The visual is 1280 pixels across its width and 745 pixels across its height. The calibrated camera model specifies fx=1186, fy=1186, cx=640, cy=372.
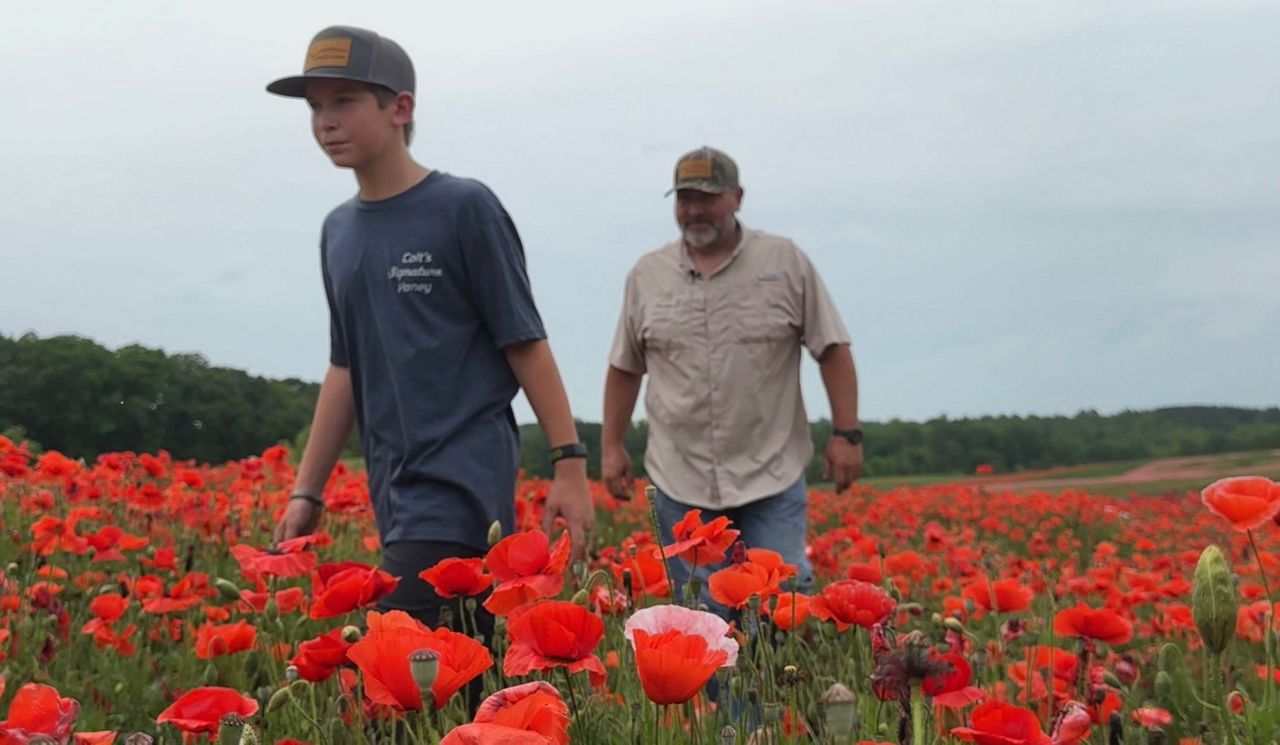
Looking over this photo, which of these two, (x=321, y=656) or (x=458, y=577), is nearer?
(x=321, y=656)

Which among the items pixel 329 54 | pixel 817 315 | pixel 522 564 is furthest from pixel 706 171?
pixel 522 564

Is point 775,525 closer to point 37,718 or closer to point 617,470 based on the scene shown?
point 617,470

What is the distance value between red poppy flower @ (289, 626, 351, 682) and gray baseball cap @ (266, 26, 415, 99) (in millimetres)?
1653

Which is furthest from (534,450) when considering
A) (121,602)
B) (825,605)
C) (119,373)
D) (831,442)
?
(825,605)

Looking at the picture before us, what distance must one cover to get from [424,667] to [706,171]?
3.31 meters

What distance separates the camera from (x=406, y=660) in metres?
1.50

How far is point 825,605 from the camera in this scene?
220 cm

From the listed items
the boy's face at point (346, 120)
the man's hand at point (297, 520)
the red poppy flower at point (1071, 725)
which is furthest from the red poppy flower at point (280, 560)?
the red poppy flower at point (1071, 725)

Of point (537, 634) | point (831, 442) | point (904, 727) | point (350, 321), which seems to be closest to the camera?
point (537, 634)

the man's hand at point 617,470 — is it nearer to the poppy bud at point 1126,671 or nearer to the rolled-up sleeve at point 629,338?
the rolled-up sleeve at point 629,338

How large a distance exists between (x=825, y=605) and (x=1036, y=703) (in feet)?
2.66

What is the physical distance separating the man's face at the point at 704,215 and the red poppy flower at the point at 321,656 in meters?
2.86

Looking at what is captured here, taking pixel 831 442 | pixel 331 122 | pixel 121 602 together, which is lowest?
pixel 121 602

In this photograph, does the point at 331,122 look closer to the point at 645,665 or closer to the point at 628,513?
the point at 645,665
